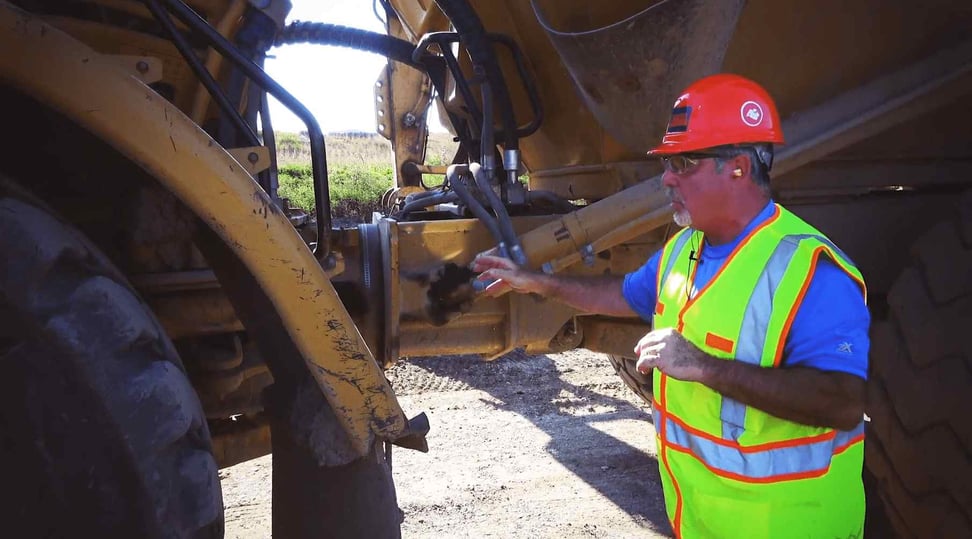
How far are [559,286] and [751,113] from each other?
2.54ft

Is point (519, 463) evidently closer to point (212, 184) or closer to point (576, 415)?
point (576, 415)

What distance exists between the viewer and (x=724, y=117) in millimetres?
1655

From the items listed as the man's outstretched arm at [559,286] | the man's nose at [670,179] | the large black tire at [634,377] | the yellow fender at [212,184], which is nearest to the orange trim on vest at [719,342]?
the man's nose at [670,179]

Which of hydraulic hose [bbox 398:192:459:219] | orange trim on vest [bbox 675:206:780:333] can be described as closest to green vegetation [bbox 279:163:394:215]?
hydraulic hose [bbox 398:192:459:219]

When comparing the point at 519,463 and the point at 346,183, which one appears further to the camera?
the point at 346,183

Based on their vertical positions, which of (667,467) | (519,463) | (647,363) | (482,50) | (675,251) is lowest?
(519,463)

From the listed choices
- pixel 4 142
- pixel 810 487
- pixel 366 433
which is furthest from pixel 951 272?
pixel 4 142

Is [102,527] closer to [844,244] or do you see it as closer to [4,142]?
[4,142]

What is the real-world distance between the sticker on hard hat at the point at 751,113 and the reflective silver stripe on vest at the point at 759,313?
27cm

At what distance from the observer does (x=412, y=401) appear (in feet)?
18.0

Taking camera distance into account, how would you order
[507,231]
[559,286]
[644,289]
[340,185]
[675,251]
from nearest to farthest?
1. [675,251]
2. [644,289]
3. [559,286]
4. [507,231]
5. [340,185]

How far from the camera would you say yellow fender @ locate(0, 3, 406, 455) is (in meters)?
1.31

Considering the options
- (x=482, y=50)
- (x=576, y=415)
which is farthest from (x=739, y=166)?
(x=576, y=415)

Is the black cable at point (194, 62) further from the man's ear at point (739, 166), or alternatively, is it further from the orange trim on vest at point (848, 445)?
the orange trim on vest at point (848, 445)
